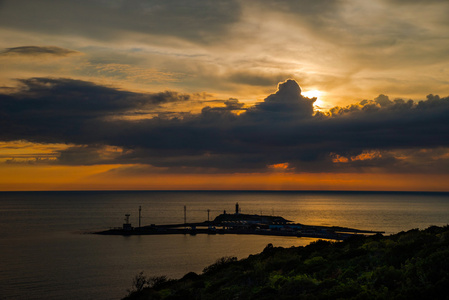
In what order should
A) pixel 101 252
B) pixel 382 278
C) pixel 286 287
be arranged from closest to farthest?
pixel 382 278
pixel 286 287
pixel 101 252

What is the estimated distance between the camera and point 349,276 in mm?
23984

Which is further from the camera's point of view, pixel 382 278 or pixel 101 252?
pixel 101 252

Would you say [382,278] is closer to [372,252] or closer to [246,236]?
[372,252]

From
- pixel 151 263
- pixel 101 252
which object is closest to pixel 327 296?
pixel 151 263

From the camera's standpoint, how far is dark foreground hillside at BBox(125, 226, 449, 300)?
18.7 meters

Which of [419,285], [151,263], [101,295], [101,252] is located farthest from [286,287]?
[101,252]

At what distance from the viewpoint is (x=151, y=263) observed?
3314 inches

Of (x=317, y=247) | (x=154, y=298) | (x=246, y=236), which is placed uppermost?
(x=317, y=247)

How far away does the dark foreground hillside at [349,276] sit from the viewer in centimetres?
1868

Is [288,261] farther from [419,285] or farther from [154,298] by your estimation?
[419,285]

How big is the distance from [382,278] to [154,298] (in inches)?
710

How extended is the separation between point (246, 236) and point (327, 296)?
115641 millimetres

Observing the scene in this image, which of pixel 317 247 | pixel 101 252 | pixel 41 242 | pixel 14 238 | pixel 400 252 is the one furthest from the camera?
pixel 14 238

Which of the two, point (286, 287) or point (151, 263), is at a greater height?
point (286, 287)
